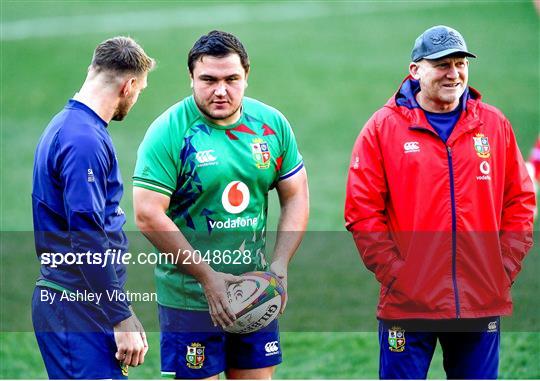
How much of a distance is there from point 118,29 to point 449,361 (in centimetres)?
1962

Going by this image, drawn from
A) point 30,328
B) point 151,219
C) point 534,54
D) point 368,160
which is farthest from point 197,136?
point 534,54

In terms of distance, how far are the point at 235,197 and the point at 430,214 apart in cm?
107

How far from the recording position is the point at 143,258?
12.1 metres

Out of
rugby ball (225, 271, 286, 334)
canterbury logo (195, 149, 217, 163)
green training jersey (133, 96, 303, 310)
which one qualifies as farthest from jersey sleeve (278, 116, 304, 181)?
rugby ball (225, 271, 286, 334)

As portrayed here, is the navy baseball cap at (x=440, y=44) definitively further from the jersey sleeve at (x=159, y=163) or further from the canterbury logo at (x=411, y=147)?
the jersey sleeve at (x=159, y=163)

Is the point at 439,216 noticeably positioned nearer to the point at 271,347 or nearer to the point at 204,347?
the point at 271,347

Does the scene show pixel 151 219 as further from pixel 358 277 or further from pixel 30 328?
pixel 358 277

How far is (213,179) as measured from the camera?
20.2ft

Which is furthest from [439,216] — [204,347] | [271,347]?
[204,347]

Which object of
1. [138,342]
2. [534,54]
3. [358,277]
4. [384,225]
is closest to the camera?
[138,342]

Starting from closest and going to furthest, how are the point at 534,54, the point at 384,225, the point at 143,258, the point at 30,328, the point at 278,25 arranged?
the point at 384,225 → the point at 30,328 → the point at 143,258 → the point at 534,54 → the point at 278,25

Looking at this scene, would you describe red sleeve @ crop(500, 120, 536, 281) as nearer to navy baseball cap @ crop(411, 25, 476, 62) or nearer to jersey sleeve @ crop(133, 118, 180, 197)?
navy baseball cap @ crop(411, 25, 476, 62)

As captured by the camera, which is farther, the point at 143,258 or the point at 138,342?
the point at 143,258

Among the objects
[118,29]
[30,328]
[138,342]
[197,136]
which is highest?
[118,29]
